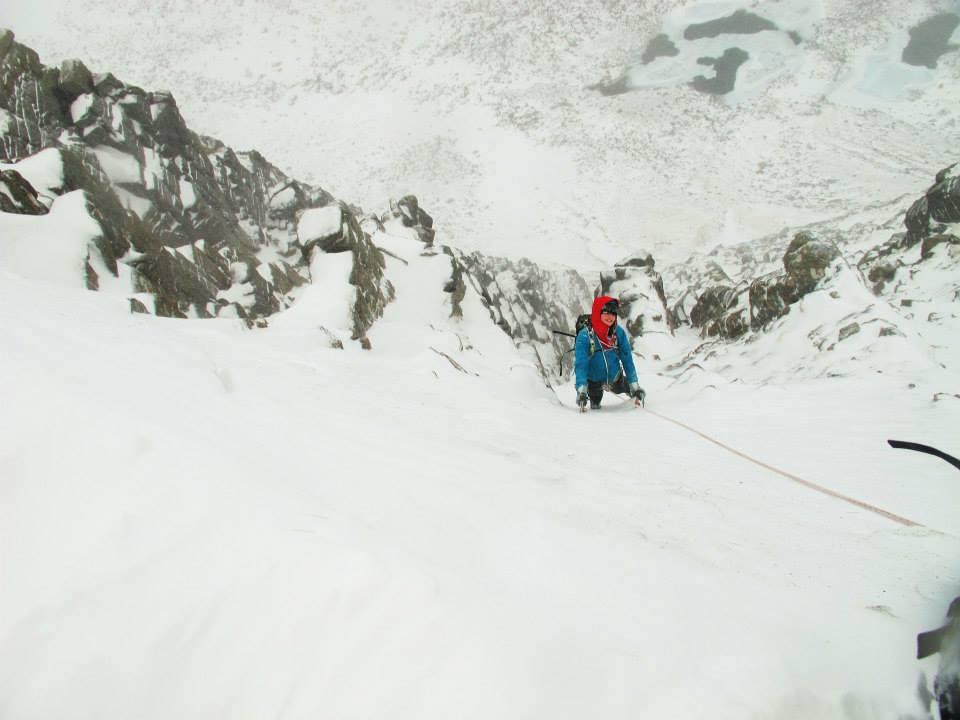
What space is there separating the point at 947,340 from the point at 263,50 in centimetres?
5394

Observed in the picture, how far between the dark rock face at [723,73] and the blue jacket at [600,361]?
1654 inches

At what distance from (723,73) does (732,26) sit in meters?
6.02

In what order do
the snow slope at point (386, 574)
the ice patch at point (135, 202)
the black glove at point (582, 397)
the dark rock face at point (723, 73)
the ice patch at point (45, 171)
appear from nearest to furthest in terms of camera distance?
the snow slope at point (386, 574)
the black glove at point (582, 397)
the ice patch at point (45, 171)
the ice patch at point (135, 202)
the dark rock face at point (723, 73)

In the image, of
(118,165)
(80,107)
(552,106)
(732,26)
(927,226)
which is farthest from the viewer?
(732,26)

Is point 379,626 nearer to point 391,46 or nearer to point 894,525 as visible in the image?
point 894,525

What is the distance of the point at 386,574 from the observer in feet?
3.22

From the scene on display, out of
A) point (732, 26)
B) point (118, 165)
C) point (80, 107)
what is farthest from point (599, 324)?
point (732, 26)

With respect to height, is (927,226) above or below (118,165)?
below

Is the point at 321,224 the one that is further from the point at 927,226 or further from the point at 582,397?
the point at 927,226

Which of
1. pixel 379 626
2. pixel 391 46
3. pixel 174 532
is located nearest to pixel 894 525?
pixel 379 626

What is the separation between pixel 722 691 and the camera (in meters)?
0.86

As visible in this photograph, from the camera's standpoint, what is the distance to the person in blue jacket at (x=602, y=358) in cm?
541

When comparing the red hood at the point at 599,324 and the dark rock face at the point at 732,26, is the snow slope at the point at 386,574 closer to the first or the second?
the red hood at the point at 599,324

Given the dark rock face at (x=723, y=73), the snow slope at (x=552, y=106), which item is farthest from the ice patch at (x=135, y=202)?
the dark rock face at (x=723, y=73)
